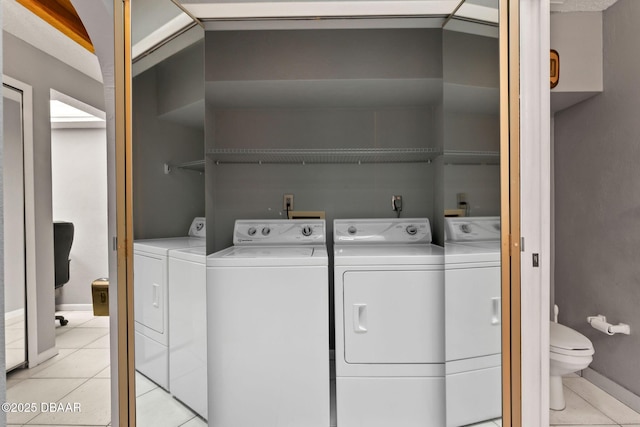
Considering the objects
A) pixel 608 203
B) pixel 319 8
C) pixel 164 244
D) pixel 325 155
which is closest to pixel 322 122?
pixel 325 155

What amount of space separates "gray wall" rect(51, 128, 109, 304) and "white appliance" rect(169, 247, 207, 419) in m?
3.10

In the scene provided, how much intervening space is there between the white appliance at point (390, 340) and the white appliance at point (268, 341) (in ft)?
0.38

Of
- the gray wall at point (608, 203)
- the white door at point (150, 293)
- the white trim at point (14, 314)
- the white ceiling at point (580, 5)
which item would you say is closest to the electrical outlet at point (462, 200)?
the gray wall at point (608, 203)

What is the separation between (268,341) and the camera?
71.1 inches

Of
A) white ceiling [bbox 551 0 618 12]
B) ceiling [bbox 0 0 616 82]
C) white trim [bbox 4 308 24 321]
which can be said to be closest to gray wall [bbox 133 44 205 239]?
ceiling [bbox 0 0 616 82]

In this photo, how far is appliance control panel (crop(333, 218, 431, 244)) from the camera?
8.09 feet

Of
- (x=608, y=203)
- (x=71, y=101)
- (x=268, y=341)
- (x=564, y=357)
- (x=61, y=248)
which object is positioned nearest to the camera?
(x=268, y=341)

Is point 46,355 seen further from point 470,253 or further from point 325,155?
point 470,253

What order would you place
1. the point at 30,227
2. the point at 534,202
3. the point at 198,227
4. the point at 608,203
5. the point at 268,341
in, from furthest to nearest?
the point at 30,227 → the point at 608,203 → the point at 268,341 → the point at 198,227 → the point at 534,202

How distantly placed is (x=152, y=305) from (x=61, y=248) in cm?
259

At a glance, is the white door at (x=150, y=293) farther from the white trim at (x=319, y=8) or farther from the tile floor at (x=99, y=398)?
the white trim at (x=319, y=8)

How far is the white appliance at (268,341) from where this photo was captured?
5.88 feet

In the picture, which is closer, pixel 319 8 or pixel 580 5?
pixel 319 8

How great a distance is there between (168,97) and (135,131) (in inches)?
9.5
